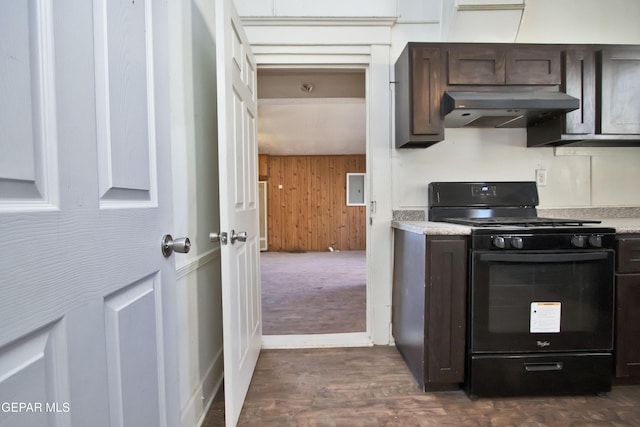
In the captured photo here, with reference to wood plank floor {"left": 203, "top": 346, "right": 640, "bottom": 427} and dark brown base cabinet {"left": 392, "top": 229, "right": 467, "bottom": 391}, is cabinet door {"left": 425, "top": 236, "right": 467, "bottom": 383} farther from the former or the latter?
wood plank floor {"left": 203, "top": 346, "right": 640, "bottom": 427}

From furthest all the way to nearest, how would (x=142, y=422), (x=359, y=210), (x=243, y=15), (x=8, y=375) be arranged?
(x=359, y=210) → (x=243, y=15) → (x=142, y=422) → (x=8, y=375)

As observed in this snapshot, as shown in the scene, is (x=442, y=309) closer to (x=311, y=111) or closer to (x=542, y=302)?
(x=542, y=302)

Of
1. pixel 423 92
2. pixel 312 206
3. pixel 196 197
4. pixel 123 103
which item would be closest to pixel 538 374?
pixel 423 92

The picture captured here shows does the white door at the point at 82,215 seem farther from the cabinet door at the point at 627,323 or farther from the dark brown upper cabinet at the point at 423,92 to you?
the cabinet door at the point at 627,323

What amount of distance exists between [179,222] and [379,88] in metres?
1.56

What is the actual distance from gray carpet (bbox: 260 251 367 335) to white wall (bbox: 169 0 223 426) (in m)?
0.88

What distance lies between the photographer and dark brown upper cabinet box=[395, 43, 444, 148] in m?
1.66

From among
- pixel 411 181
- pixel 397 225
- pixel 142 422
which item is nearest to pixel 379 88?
pixel 411 181

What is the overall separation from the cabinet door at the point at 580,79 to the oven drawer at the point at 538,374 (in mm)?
1352

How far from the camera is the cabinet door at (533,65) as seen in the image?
1676mm

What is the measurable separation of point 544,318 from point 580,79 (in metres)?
1.44

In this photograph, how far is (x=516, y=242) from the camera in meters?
1.39

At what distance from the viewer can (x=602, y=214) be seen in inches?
78.9

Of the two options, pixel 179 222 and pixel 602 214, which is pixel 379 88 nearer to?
pixel 179 222
